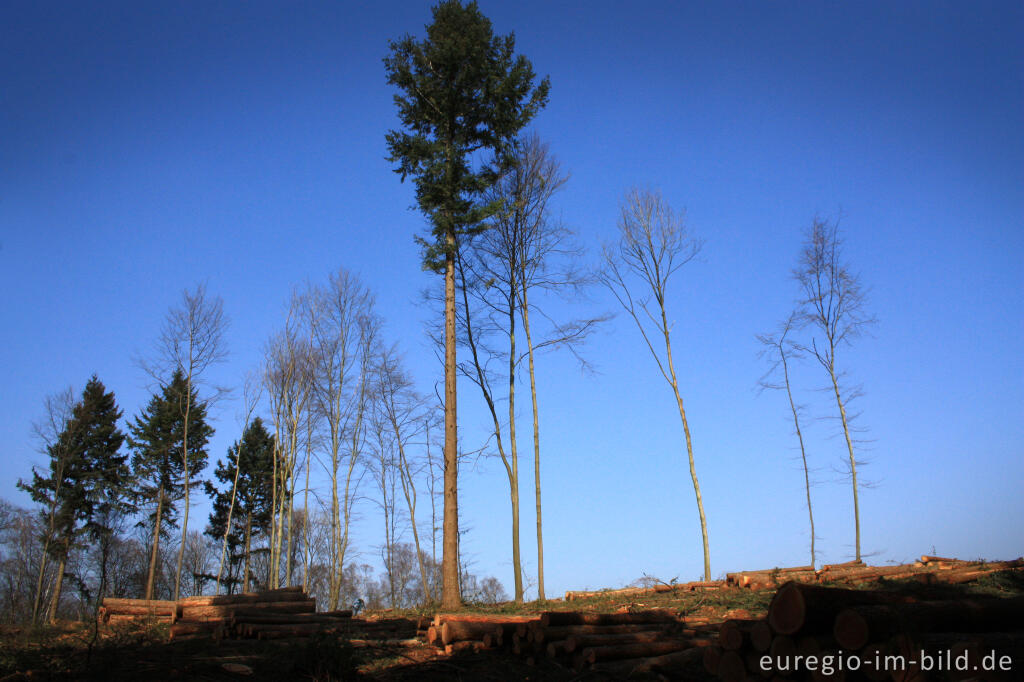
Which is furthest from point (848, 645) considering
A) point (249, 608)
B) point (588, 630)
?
point (249, 608)

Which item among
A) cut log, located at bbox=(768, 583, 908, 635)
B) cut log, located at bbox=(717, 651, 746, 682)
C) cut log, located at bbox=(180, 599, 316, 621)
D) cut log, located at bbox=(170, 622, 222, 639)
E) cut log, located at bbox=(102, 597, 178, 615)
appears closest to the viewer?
cut log, located at bbox=(768, 583, 908, 635)

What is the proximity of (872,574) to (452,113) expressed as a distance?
16281 millimetres

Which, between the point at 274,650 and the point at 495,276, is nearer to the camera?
the point at 274,650

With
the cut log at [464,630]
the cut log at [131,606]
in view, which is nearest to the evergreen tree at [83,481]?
the cut log at [131,606]

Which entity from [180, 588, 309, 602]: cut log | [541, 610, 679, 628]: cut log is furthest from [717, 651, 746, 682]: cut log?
[180, 588, 309, 602]: cut log

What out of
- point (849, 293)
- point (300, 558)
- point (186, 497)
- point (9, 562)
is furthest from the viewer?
point (300, 558)

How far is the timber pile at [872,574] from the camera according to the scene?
13641 millimetres

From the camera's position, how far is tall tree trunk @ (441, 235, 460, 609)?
47.1 feet

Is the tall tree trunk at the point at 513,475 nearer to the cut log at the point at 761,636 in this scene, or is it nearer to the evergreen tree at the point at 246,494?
the cut log at the point at 761,636

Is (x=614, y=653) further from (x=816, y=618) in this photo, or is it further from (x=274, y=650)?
(x=274, y=650)

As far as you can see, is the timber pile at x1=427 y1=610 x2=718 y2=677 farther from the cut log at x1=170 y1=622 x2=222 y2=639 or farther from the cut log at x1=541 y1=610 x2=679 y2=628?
the cut log at x1=170 y1=622 x2=222 y2=639

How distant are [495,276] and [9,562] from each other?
35777 mm

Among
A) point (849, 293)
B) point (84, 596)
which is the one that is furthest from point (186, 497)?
point (849, 293)

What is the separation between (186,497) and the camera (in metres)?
25.7
